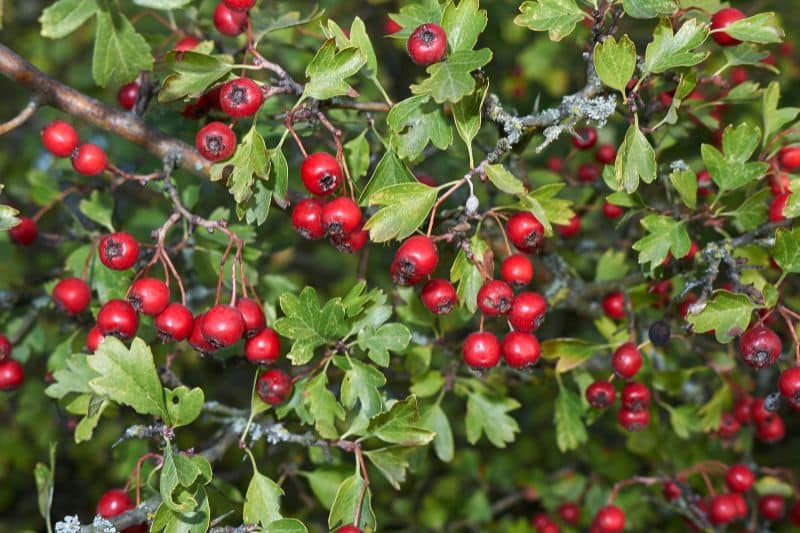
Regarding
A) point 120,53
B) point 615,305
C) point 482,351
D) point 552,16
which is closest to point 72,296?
point 120,53

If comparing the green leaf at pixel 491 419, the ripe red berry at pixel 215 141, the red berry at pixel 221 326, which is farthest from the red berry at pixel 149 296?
the green leaf at pixel 491 419

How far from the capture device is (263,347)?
2.34 m

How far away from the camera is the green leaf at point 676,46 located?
211 centimetres

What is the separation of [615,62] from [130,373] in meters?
1.44

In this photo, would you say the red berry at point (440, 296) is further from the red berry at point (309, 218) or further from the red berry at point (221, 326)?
the red berry at point (221, 326)

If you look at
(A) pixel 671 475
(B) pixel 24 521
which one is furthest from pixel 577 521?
(B) pixel 24 521

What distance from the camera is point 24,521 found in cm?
463

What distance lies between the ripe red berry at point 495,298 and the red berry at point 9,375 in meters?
1.51

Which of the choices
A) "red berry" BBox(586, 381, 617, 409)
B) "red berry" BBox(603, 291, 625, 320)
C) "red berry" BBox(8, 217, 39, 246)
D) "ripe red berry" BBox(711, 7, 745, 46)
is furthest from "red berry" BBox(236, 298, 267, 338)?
"ripe red berry" BBox(711, 7, 745, 46)

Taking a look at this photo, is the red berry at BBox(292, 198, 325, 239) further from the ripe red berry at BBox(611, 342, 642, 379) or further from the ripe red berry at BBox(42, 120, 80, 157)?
the ripe red berry at BBox(611, 342, 642, 379)

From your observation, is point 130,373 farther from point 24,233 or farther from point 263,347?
point 24,233

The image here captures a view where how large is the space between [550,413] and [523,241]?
197 cm

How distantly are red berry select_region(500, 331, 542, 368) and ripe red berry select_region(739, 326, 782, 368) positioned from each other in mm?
536

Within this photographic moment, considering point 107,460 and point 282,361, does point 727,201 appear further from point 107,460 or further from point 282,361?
point 107,460
